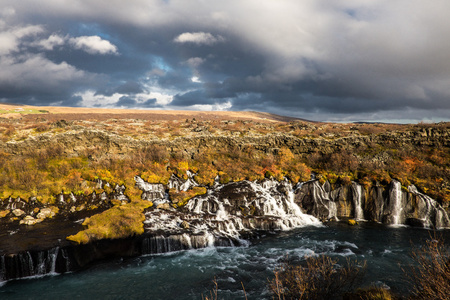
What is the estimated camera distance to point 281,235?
26.4 m

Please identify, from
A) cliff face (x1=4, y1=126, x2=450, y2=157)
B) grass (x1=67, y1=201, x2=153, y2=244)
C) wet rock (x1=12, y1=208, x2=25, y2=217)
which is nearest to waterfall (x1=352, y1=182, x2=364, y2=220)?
cliff face (x1=4, y1=126, x2=450, y2=157)

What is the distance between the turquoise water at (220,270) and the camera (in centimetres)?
1658

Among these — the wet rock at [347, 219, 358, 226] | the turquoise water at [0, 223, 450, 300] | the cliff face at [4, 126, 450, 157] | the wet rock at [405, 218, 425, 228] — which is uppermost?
the cliff face at [4, 126, 450, 157]

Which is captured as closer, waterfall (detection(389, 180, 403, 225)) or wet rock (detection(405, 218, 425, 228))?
wet rock (detection(405, 218, 425, 228))

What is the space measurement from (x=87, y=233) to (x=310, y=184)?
2855cm

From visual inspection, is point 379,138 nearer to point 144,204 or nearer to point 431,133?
point 431,133

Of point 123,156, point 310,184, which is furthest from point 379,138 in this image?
point 123,156

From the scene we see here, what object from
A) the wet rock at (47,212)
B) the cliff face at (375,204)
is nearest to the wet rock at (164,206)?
the wet rock at (47,212)

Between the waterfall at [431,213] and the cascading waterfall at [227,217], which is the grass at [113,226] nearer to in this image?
the cascading waterfall at [227,217]

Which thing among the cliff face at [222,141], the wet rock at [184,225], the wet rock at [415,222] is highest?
the cliff face at [222,141]

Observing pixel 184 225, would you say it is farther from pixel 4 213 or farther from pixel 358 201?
pixel 358 201

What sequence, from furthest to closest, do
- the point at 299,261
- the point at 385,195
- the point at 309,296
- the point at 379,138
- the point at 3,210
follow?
the point at 379,138 → the point at 385,195 → the point at 3,210 → the point at 299,261 → the point at 309,296

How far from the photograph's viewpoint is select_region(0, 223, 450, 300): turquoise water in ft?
54.4

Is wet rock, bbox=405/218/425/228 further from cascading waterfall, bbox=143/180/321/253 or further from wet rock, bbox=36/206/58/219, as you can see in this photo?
wet rock, bbox=36/206/58/219
